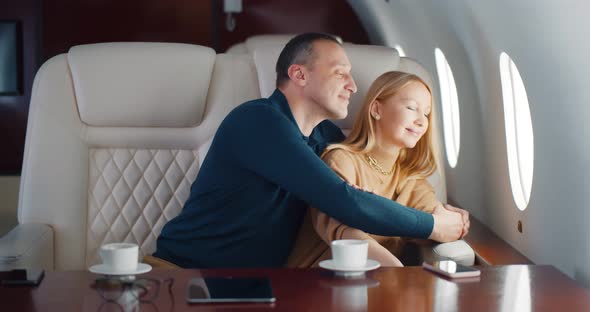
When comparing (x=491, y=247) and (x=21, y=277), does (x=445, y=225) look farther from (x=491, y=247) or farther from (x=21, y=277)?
(x=21, y=277)

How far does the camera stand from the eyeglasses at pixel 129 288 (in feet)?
7.20

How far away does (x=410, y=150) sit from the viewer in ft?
10.9

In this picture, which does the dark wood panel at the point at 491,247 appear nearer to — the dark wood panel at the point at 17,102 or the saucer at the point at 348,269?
the saucer at the point at 348,269

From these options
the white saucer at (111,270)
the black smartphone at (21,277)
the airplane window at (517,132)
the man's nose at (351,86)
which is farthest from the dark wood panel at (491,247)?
the black smartphone at (21,277)

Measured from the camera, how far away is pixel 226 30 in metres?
9.88

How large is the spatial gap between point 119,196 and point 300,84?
0.76 metres

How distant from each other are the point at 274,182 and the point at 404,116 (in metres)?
0.51

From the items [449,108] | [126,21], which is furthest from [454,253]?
[126,21]

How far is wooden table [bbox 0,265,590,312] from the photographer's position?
84.1 inches

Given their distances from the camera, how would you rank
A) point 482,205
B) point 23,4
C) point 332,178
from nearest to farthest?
1. point 332,178
2. point 482,205
3. point 23,4

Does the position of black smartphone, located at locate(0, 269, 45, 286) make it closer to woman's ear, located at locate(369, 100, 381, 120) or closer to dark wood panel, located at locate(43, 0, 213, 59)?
woman's ear, located at locate(369, 100, 381, 120)

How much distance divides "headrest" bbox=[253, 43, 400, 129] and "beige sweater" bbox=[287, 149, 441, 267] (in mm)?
276

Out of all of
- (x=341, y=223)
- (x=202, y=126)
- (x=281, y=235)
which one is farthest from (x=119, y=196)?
(x=341, y=223)

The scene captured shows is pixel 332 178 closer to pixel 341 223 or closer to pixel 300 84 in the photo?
pixel 341 223
